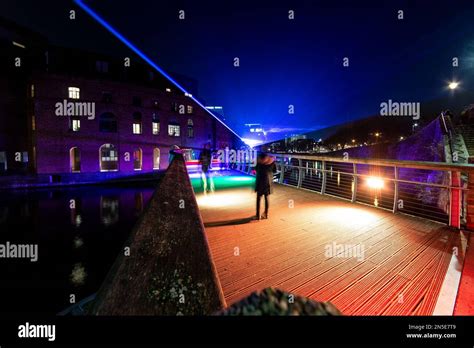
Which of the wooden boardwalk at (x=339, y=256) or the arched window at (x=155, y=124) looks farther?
the arched window at (x=155, y=124)

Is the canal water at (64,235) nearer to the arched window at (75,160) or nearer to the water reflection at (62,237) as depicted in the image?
the water reflection at (62,237)

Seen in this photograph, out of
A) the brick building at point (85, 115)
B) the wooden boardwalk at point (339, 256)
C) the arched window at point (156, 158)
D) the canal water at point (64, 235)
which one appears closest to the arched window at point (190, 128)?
the brick building at point (85, 115)

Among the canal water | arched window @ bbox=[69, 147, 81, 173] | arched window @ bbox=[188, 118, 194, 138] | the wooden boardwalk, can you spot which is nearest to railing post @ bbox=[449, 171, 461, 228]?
the wooden boardwalk

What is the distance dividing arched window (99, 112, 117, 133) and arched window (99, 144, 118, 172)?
226cm

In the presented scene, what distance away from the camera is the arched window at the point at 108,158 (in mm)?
33344

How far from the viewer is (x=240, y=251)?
14.1 ft

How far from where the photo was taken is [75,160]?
33344 mm

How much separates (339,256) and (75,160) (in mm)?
38759

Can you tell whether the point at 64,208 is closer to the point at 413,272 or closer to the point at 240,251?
the point at 240,251

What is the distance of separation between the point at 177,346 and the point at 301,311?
106 cm

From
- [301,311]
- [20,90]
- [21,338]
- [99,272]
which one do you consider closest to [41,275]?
[99,272]

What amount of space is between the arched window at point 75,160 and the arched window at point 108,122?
4.72m

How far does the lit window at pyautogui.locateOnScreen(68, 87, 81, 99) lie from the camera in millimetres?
30172

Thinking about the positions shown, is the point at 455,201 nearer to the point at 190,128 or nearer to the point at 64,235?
the point at 64,235
